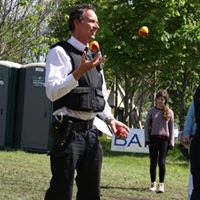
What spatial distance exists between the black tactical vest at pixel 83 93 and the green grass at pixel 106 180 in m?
3.94

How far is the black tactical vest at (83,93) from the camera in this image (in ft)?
13.5

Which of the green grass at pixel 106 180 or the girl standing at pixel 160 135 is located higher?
the girl standing at pixel 160 135

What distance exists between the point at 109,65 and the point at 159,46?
2.04m

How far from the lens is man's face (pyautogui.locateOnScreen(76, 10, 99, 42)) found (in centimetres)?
426

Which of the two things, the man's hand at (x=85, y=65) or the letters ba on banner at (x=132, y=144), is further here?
the letters ba on banner at (x=132, y=144)

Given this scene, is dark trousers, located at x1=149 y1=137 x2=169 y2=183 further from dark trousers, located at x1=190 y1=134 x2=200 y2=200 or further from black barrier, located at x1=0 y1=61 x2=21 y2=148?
black barrier, located at x1=0 y1=61 x2=21 y2=148

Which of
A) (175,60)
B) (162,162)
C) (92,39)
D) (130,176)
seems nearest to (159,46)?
(175,60)

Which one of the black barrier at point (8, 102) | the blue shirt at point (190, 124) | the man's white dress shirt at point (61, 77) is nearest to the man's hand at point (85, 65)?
the man's white dress shirt at point (61, 77)

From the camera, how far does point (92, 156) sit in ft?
14.0

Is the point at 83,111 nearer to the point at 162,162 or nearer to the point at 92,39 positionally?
the point at 92,39

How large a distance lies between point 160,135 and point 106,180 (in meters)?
1.55

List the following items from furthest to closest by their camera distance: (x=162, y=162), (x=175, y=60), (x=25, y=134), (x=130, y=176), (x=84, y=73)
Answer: (x=175, y=60) < (x=25, y=134) < (x=130, y=176) < (x=162, y=162) < (x=84, y=73)

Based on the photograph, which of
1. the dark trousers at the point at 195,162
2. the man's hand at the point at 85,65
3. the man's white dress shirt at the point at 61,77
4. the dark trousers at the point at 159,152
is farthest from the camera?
the dark trousers at the point at 159,152

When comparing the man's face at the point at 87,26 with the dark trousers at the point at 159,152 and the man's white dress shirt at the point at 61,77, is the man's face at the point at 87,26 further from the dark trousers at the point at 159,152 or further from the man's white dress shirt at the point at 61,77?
the dark trousers at the point at 159,152
